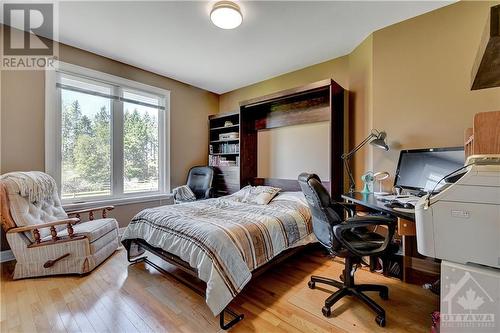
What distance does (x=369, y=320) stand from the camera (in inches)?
65.1

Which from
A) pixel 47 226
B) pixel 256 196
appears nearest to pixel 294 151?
pixel 256 196

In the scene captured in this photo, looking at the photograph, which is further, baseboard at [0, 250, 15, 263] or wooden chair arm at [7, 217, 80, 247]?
baseboard at [0, 250, 15, 263]

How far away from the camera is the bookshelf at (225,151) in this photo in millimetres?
4156

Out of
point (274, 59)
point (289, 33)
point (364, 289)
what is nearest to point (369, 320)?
point (364, 289)

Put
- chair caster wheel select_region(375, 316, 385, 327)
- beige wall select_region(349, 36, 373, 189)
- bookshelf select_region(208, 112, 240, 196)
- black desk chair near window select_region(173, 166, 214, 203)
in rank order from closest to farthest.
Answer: chair caster wheel select_region(375, 316, 385, 327)
beige wall select_region(349, 36, 373, 189)
black desk chair near window select_region(173, 166, 214, 203)
bookshelf select_region(208, 112, 240, 196)

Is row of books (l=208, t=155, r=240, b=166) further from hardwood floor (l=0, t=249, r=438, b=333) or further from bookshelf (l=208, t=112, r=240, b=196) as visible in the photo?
hardwood floor (l=0, t=249, r=438, b=333)

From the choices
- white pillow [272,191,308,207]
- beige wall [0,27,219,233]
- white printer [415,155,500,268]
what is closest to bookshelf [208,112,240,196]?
beige wall [0,27,219,233]

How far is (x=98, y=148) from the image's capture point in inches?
131

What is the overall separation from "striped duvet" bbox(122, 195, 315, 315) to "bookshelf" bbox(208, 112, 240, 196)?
1.28 meters

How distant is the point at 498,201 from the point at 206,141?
14.0 ft

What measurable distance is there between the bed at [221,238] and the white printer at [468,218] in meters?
1.21

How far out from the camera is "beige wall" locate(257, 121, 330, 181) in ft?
10.9

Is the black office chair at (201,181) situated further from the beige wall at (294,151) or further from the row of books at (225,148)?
the beige wall at (294,151)

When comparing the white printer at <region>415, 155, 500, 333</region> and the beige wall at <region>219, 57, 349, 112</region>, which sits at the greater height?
the beige wall at <region>219, 57, 349, 112</region>
